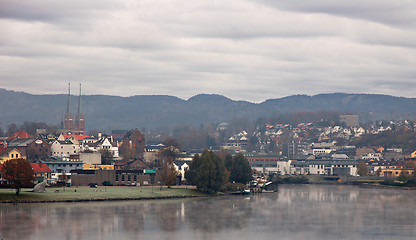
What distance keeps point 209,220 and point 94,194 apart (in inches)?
1495

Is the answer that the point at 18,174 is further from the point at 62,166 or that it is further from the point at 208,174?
the point at 62,166

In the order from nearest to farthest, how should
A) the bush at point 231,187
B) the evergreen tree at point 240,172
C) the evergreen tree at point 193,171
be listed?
the evergreen tree at point 193,171
the bush at point 231,187
the evergreen tree at point 240,172

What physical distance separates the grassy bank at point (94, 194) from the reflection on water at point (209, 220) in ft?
17.8

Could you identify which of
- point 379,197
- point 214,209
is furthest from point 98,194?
point 379,197

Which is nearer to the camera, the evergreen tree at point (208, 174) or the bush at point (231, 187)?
the evergreen tree at point (208, 174)

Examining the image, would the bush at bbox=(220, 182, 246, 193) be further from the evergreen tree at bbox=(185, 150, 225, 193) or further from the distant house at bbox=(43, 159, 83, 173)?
the distant house at bbox=(43, 159, 83, 173)

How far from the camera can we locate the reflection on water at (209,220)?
87.0 metres

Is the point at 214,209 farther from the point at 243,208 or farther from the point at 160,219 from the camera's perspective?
the point at 160,219

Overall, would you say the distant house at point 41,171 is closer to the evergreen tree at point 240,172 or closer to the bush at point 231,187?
the bush at point 231,187

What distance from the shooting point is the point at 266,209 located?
123m

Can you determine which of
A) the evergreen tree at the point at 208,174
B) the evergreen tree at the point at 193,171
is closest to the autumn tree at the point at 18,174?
the evergreen tree at the point at 208,174

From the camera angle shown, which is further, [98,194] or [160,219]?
[98,194]

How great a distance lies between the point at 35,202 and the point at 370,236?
58.2 m

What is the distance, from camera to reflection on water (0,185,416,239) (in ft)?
285
